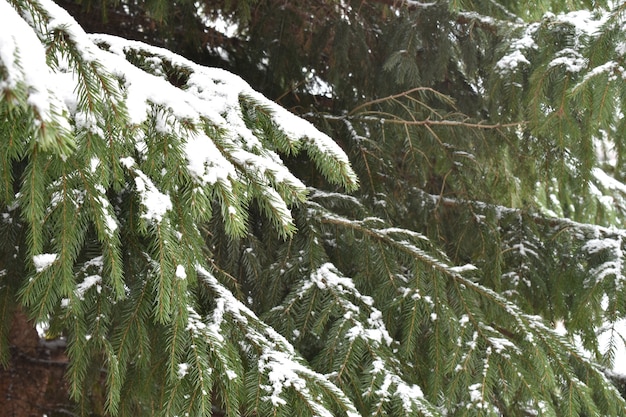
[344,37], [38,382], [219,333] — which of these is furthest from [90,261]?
[38,382]

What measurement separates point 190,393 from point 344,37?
230 cm

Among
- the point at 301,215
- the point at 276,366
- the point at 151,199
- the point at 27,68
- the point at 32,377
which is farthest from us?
the point at 32,377

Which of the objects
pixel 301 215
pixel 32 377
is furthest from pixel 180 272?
pixel 32 377

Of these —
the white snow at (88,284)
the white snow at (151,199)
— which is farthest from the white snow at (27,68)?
the white snow at (88,284)

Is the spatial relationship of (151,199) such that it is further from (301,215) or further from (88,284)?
(301,215)

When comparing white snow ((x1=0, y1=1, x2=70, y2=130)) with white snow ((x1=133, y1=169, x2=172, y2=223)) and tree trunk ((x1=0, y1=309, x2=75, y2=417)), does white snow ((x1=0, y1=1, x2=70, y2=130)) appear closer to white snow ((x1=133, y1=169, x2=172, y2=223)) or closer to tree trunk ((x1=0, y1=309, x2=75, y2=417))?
white snow ((x1=133, y1=169, x2=172, y2=223))

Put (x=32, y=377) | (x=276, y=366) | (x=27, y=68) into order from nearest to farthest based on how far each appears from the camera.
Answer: (x=27, y=68) → (x=276, y=366) → (x=32, y=377)

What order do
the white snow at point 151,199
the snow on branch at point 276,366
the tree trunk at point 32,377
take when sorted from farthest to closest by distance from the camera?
the tree trunk at point 32,377, the snow on branch at point 276,366, the white snow at point 151,199

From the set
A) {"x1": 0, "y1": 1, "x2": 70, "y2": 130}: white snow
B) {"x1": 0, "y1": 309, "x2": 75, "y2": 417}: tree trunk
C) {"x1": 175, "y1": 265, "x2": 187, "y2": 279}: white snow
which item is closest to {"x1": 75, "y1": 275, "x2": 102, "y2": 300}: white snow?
{"x1": 175, "y1": 265, "x2": 187, "y2": 279}: white snow

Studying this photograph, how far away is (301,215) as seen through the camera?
2.69m

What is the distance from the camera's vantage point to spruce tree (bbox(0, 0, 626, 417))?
1.45 meters

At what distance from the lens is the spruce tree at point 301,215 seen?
4.76ft

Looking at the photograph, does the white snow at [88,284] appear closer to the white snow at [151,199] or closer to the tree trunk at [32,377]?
the white snow at [151,199]

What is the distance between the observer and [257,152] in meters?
1.64
